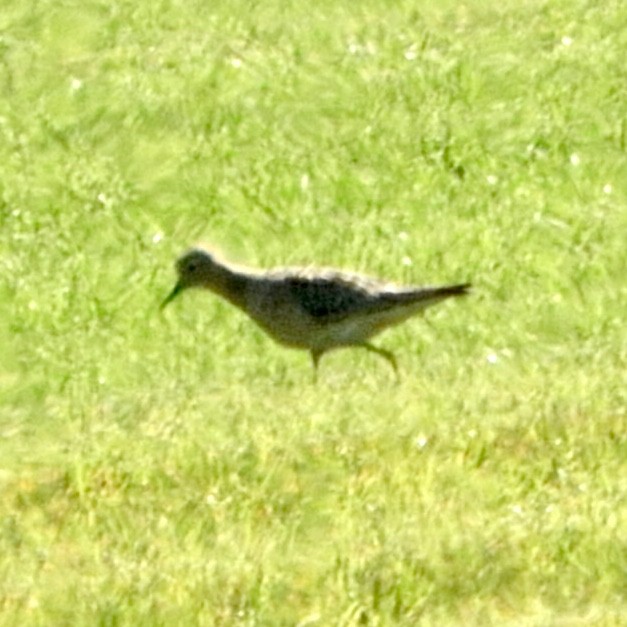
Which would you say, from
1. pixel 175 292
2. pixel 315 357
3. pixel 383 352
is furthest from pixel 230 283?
pixel 383 352

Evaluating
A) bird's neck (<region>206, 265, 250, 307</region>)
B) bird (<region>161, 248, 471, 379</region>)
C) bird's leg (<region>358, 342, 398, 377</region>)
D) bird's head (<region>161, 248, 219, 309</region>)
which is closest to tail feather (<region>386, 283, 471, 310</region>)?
bird (<region>161, 248, 471, 379</region>)

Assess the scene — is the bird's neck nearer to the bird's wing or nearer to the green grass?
the green grass

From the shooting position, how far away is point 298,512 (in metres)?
12.5

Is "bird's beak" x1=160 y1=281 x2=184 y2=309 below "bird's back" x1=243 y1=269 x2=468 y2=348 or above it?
below

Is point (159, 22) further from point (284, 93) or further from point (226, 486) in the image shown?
point (226, 486)

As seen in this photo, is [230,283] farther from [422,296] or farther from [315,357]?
[422,296]

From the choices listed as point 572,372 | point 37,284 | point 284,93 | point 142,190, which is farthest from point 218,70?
point 572,372

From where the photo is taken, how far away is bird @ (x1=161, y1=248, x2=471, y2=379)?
13234 millimetres

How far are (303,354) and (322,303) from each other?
1.24 m

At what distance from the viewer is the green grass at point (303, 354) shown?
1192 cm

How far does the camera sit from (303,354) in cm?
1456

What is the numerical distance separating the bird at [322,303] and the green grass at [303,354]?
38 centimetres

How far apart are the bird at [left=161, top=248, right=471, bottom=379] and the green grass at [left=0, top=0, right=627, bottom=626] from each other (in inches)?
15.0

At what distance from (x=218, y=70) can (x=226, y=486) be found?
6.31 meters
